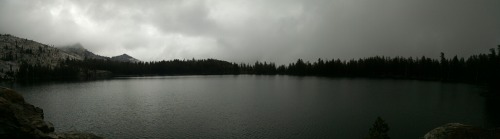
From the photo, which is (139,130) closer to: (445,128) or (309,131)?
(309,131)

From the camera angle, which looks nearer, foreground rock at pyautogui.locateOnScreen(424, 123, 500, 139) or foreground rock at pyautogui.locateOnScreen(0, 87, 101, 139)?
foreground rock at pyautogui.locateOnScreen(0, 87, 101, 139)

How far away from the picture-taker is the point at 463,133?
2748cm

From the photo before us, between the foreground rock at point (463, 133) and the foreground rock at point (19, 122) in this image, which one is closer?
the foreground rock at point (19, 122)

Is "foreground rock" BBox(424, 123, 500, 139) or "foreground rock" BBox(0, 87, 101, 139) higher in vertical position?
"foreground rock" BBox(0, 87, 101, 139)

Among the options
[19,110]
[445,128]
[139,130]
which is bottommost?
[139,130]

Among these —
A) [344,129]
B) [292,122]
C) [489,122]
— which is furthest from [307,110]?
[489,122]

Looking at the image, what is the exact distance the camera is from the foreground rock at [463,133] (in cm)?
2636

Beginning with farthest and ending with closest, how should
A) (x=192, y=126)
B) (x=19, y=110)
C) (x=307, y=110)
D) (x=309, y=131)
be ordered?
(x=307, y=110), (x=192, y=126), (x=309, y=131), (x=19, y=110)

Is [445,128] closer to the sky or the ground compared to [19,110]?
closer to the ground

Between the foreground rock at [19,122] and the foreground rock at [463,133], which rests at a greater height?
the foreground rock at [19,122]

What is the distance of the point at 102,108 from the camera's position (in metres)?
77.0

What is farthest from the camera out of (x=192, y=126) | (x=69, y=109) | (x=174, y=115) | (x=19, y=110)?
(x=69, y=109)

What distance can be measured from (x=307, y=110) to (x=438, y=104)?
3636cm

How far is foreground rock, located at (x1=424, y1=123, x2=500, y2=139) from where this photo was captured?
2636cm
